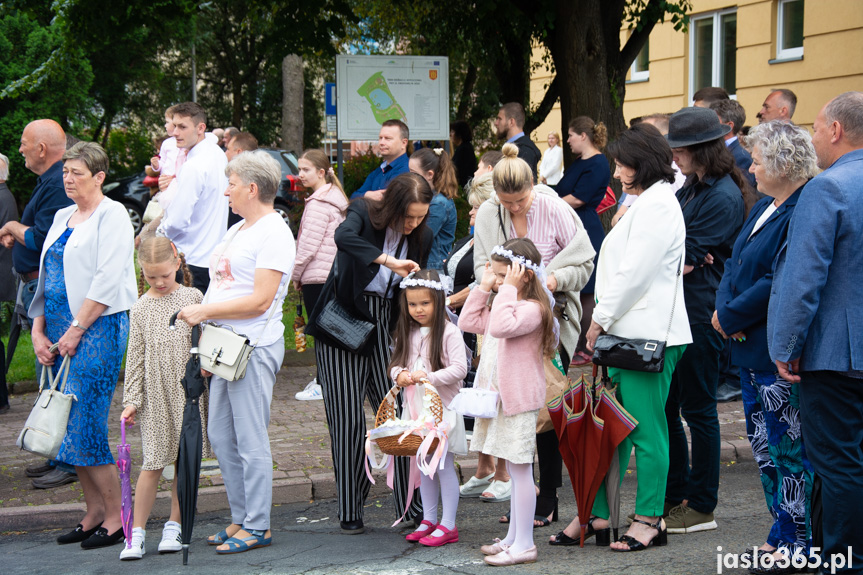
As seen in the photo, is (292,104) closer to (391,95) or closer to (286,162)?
(286,162)

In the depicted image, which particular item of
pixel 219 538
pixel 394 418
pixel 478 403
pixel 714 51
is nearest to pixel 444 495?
pixel 394 418

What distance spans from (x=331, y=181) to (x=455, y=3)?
877cm

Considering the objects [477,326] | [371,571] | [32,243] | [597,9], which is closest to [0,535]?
[32,243]

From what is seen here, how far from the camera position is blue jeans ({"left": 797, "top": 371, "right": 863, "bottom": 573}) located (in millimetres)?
3896

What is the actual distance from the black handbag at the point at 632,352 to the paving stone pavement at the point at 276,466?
2047 mm

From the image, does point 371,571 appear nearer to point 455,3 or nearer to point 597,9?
point 597,9

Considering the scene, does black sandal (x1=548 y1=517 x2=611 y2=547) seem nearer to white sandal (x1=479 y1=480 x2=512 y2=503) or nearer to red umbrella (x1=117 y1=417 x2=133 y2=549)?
white sandal (x1=479 y1=480 x2=512 y2=503)

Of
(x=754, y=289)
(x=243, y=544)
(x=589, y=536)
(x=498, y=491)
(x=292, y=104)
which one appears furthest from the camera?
(x=292, y=104)

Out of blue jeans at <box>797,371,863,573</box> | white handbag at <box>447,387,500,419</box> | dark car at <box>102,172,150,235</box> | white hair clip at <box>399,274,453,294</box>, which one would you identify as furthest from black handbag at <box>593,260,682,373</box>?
dark car at <box>102,172,150,235</box>

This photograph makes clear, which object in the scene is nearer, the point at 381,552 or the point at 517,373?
the point at 517,373

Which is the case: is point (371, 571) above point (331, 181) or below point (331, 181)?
below

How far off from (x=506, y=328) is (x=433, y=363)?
0.59m

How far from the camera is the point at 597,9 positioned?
1171cm

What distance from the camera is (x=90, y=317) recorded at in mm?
5297
